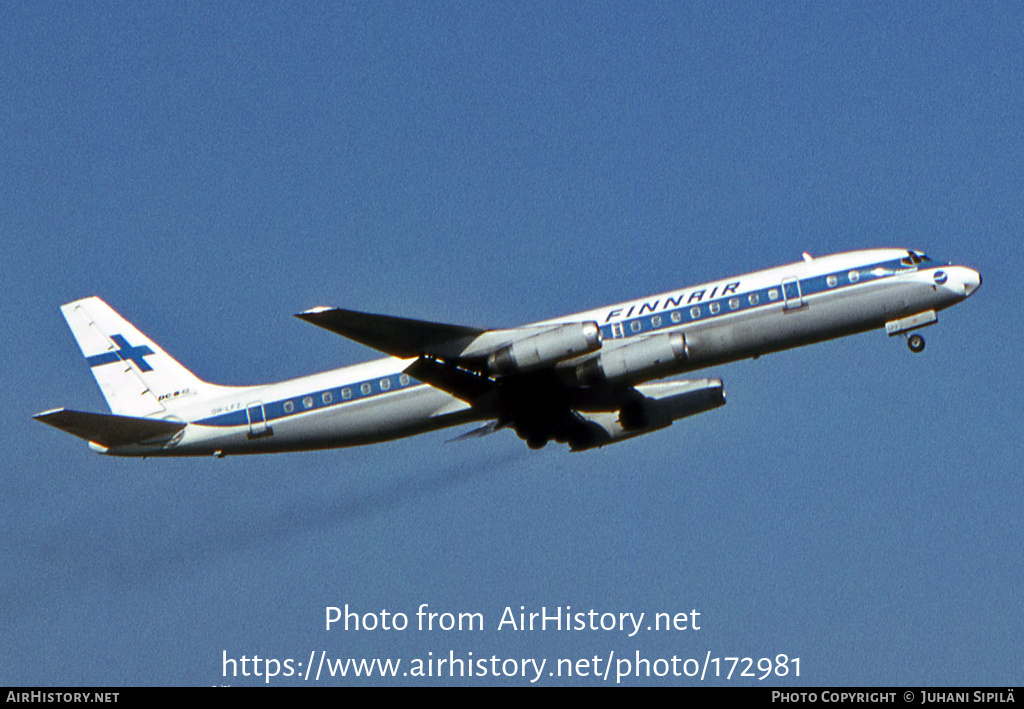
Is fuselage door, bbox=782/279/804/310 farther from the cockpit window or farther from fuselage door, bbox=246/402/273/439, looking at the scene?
fuselage door, bbox=246/402/273/439

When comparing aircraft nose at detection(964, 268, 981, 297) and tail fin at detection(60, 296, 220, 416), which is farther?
tail fin at detection(60, 296, 220, 416)

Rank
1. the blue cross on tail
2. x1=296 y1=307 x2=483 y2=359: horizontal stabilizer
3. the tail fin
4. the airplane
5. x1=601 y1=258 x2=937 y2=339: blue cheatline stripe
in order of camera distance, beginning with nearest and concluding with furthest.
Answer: x1=296 y1=307 x2=483 y2=359: horizontal stabilizer < the airplane < x1=601 y1=258 x2=937 y2=339: blue cheatline stripe < the tail fin < the blue cross on tail

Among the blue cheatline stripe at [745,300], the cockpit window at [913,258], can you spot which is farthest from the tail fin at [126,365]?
the cockpit window at [913,258]

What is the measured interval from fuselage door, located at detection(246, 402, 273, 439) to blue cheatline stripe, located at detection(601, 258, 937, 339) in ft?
42.0

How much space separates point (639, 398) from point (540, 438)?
393 cm

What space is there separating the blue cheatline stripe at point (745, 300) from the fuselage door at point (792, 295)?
3 centimetres

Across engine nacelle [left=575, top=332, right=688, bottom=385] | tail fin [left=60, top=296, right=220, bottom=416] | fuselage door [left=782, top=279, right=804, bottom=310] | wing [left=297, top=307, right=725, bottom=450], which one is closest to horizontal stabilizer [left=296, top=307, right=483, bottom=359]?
wing [left=297, top=307, right=725, bottom=450]

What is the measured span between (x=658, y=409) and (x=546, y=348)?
7.80 metres

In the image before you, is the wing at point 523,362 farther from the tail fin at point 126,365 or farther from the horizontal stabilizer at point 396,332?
the tail fin at point 126,365

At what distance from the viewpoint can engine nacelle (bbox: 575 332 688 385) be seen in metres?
38.8

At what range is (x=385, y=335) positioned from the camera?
3894 centimetres
